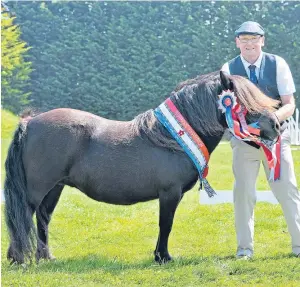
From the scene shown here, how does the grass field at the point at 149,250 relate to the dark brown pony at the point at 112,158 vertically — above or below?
below

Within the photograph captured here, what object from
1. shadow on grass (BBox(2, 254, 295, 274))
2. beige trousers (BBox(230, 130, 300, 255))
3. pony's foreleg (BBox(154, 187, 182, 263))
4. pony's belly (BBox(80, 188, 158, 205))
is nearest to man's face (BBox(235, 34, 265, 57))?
beige trousers (BBox(230, 130, 300, 255))

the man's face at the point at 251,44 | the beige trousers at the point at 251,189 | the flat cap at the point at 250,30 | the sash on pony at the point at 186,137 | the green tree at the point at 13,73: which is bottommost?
the green tree at the point at 13,73

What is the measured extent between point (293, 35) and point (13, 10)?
54.5 feet

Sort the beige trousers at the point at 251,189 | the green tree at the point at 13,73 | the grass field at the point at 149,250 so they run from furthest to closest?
the green tree at the point at 13,73, the beige trousers at the point at 251,189, the grass field at the point at 149,250

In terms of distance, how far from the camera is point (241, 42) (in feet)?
16.4

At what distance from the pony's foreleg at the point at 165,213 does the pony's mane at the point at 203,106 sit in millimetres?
361

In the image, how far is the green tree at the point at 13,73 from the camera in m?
31.4

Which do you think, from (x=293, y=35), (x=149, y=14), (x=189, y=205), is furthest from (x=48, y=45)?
(x=189, y=205)

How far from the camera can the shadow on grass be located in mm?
4664

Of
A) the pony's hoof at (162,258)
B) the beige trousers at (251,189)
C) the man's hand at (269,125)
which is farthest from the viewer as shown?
the beige trousers at (251,189)

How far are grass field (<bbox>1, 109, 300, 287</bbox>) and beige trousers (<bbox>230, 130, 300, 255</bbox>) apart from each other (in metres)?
0.22

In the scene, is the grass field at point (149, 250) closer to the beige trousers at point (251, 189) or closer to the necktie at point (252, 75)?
the beige trousers at point (251, 189)

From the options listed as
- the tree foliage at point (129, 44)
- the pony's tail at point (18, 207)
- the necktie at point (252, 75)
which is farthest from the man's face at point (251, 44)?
the tree foliage at point (129, 44)

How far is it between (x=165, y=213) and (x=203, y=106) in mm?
909
